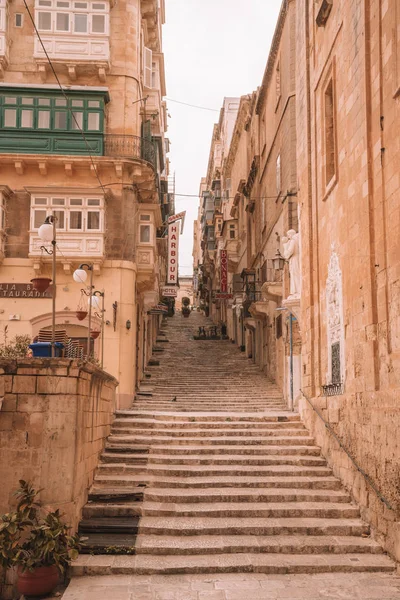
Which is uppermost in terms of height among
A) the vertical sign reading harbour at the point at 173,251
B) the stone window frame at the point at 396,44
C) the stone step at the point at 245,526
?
the vertical sign reading harbour at the point at 173,251

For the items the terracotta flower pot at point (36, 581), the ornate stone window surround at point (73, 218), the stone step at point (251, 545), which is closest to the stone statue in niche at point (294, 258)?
the ornate stone window surround at point (73, 218)

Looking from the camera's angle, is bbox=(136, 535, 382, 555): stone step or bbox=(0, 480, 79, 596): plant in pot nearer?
bbox=(0, 480, 79, 596): plant in pot

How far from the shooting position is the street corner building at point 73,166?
19.7 meters

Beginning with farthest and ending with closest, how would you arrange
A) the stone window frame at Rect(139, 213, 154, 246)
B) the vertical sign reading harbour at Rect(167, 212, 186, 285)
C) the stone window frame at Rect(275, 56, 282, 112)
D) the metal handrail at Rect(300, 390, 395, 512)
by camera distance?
1. the vertical sign reading harbour at Rect(167, 212, 186, 285)
2. the stone window frame at Rect(275, 56, 282, 112)
3. the stone window frame at Rect(139, 213, 154, 246)
4. the metal handrail at Rect(300, 390, 395, 512)

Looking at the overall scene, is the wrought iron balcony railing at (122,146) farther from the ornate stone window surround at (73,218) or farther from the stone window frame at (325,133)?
the stone window frame at (325,133)

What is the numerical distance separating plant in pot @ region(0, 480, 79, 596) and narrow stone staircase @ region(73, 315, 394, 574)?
21.3 inches

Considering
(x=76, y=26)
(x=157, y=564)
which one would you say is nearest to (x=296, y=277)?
(x=157, y=564)

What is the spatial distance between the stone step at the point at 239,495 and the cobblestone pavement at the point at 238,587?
2193 mm

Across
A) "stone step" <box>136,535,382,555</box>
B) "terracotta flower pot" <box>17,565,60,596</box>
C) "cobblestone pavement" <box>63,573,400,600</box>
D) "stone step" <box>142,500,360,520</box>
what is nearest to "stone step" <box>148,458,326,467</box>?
"stone step" <box>142,500,360,520</box>

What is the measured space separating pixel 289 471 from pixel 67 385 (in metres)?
4.76

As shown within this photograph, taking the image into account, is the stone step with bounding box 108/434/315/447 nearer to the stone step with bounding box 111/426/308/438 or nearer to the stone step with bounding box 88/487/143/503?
the stone step with bounding box 111/426/308/438

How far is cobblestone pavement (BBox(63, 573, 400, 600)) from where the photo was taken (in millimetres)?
7344

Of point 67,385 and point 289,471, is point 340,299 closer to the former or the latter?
point 289,471

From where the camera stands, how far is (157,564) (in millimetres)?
8203
